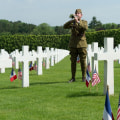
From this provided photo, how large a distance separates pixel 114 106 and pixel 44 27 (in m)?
120

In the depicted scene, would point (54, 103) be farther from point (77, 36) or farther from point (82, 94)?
point (77, 36)

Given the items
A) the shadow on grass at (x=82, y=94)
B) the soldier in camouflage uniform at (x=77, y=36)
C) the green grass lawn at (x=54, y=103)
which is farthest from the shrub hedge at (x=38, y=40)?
the shadow on grass at (x=82, y=94)

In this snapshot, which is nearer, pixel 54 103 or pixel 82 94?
pixel 54 103

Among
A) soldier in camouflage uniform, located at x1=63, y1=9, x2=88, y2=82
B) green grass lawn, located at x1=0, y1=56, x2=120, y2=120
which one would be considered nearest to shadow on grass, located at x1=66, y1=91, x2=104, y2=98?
green grass lawn, located at x1=0, y1=56, x2=120, y2=120

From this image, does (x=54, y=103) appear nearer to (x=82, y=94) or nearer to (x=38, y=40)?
(x=82, y=94)

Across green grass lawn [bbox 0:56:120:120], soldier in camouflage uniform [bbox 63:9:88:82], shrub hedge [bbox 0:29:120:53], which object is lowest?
green grass lawn [bbox 0:56:120:120]

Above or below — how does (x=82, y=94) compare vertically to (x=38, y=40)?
below

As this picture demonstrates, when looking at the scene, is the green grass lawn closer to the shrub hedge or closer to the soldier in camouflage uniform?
the soldier in camouflage uniform

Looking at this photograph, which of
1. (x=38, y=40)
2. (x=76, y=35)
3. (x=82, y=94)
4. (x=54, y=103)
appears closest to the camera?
(x=54, y=103)

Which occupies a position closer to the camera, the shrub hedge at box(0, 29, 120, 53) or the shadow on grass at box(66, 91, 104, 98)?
the shadow on grass at box(66, 91, 104, 98)

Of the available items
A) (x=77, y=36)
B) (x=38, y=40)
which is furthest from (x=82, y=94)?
(x=38, y=40)

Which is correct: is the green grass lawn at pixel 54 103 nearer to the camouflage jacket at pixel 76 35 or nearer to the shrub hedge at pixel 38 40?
the camouflage jacket at pixel 76 35

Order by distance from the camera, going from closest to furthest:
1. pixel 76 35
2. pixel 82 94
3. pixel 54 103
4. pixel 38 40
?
pixel 54 103, pixel 82 94, pixel 76 35, pixel 38 40

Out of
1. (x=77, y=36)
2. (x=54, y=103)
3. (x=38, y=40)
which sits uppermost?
(x=38, y=40)
